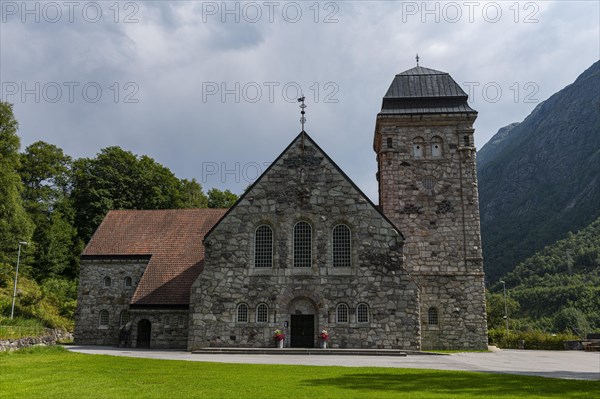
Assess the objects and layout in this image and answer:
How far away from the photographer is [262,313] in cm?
2902

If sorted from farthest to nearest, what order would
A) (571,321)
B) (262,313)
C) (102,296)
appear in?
(571,321) → (102,296) → (262,313)

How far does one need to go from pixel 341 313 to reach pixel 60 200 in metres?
43.1


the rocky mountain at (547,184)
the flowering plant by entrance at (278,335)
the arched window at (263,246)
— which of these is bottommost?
the flowering plant by entrance at (278,335)

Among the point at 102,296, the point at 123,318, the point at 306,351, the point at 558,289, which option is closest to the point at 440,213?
the point at 306,351

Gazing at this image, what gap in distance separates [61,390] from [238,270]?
715 inches

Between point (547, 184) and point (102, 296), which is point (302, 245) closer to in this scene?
point (102, 296)

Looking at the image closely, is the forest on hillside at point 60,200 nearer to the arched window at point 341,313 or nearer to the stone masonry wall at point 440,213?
the arched window at point 341,313

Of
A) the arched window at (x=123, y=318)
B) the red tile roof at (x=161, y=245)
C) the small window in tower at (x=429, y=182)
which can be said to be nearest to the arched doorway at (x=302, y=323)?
the red tile roof at (x=161, y=245)

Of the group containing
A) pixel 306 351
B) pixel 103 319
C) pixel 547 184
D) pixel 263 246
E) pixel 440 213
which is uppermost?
pixel 547 184

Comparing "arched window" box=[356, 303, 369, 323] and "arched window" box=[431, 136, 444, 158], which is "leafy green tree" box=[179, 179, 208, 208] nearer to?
"arched window" box=[431, 136, 444, 158]

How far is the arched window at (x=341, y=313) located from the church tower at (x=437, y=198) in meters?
6.16

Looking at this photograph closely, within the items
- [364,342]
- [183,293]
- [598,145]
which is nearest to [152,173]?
[183,293]

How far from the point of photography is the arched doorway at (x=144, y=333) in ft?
104

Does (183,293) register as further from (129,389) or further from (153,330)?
(129,389)
